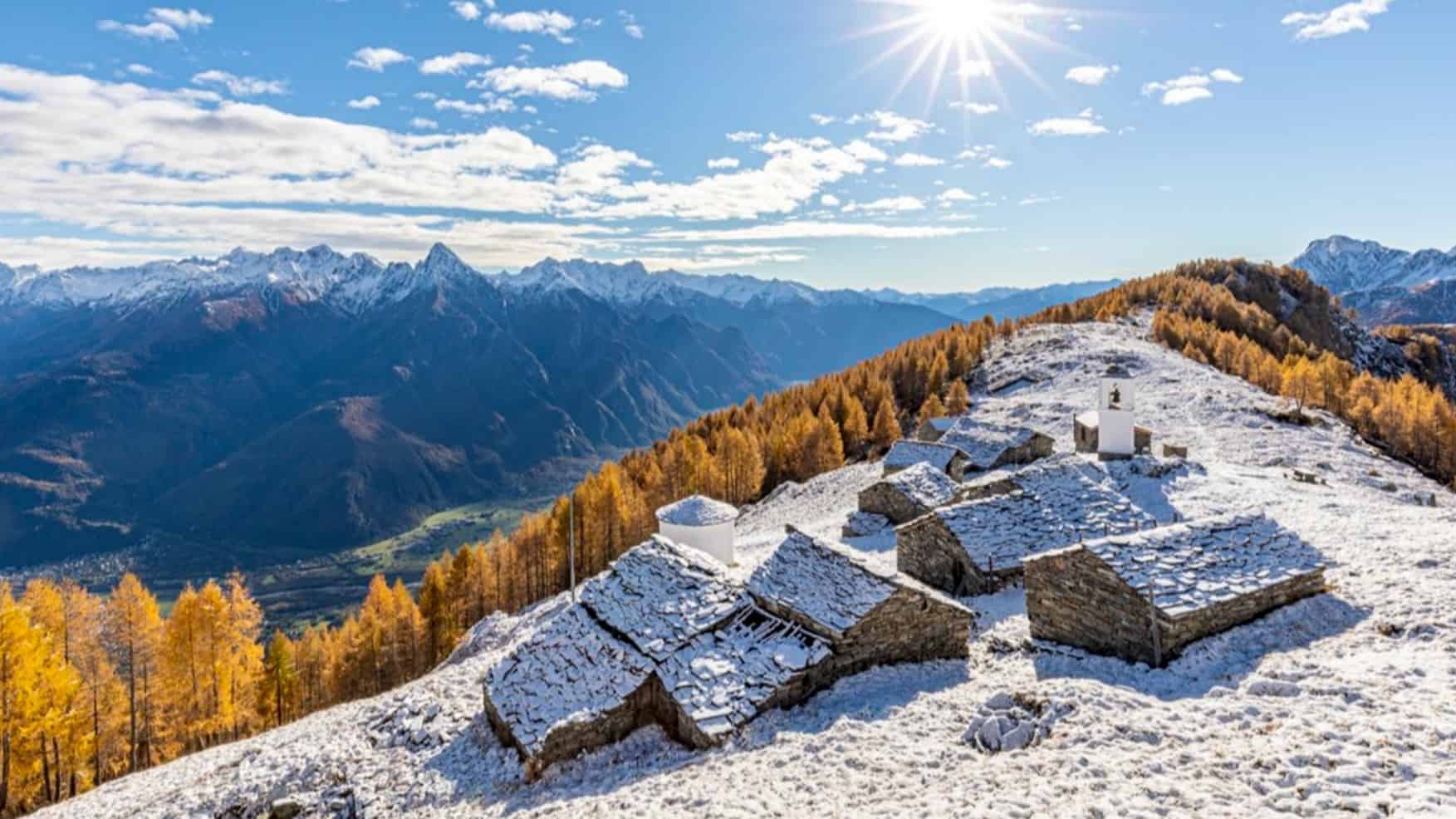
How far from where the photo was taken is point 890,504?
4669 centimetres

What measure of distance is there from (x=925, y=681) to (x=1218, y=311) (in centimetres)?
14474

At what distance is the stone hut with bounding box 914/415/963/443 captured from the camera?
243ft

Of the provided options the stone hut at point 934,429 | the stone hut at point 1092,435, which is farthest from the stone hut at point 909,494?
the stone hut at point 934,429

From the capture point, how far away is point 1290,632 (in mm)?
18547

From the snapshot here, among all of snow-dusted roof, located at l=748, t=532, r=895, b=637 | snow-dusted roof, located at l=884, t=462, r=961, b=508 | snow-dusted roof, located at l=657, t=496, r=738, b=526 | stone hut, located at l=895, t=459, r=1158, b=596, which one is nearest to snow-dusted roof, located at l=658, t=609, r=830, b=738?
snow-dusted roof, located at l=748, t=532, r=895, b=637

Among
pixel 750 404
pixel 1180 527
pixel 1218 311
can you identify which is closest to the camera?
pixel 1180 527

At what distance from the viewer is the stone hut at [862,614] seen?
2055 cm

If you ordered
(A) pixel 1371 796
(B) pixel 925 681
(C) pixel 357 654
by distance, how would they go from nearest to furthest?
(A) pixel 1371 796 < (B) pixel 925 681 < (C) pixel 357 654

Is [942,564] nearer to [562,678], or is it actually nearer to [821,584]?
[821,584]

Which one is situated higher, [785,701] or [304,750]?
[785,701]

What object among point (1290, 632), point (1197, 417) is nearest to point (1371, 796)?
point (1290, 632)

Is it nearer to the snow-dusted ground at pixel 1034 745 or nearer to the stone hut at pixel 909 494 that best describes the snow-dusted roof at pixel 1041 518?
the snow-dusted ground at pixel 1034 745

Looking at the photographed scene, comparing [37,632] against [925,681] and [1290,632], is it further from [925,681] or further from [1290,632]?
[1290,632]

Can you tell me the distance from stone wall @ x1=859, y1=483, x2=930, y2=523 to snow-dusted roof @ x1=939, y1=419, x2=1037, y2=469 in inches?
660
